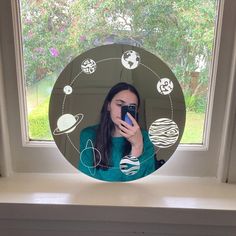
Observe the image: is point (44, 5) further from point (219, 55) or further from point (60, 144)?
point (219, 55)

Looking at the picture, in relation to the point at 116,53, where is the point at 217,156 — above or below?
below

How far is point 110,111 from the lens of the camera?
0.88 metres

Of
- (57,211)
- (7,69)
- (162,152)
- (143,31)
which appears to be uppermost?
(143,31)

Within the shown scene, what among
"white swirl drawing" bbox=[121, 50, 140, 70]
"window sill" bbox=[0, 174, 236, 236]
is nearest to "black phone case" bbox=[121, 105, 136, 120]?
"white swirl drawing" bbox=[121, 50, 140, 70]

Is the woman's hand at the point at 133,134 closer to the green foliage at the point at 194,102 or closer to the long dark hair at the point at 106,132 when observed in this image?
the long dark hair at the point at 106,132

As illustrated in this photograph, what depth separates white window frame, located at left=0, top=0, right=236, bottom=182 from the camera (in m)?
0.86

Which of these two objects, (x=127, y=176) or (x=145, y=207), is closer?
(x=145, y=207)

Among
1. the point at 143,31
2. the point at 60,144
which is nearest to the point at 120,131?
the point at 60,144

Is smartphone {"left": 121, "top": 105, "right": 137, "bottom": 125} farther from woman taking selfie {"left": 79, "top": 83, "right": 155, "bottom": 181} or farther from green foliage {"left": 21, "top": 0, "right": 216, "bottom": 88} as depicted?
green foliage {"left": 21, "top": 0, "right": 216, "bottom": 88}

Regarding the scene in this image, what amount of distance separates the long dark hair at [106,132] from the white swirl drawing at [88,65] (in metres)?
0.08

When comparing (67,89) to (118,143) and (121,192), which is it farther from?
(121,192)

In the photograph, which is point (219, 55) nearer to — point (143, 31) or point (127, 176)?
point (143, 31)

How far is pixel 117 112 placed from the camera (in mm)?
881

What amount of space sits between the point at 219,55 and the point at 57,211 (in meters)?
0.59
